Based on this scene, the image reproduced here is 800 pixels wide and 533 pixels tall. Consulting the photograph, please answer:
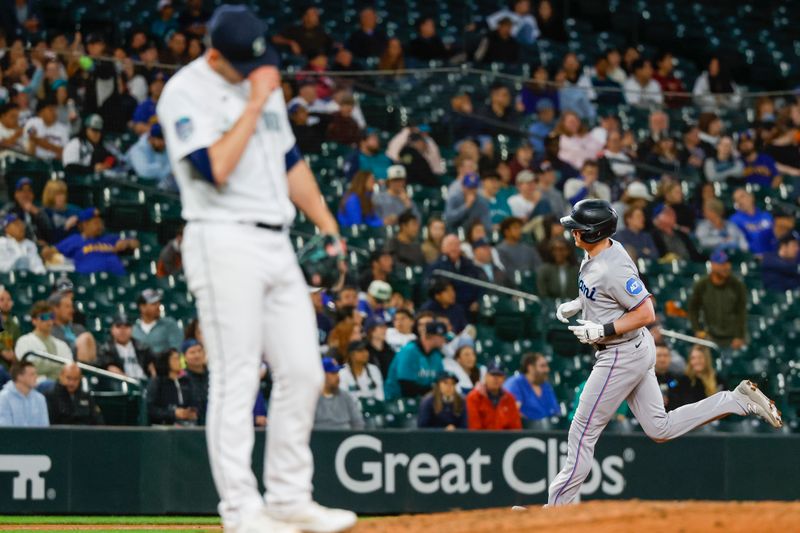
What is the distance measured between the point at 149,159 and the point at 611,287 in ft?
24.0

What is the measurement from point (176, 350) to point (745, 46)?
1272 cm

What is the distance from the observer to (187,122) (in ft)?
16.8

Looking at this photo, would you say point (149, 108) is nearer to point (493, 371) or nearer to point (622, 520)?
point (493, 371)

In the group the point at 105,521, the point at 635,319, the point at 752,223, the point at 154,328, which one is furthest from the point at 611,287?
the point at 752,223

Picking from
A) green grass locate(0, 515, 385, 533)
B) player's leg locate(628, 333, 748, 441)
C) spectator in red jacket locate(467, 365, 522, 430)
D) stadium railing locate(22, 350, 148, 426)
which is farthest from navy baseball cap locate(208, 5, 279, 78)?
spectator in red jacket locate(467, 365, 522, 430)

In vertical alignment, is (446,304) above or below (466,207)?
below

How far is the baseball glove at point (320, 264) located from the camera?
5641 mm

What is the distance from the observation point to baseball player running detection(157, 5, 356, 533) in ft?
16.8

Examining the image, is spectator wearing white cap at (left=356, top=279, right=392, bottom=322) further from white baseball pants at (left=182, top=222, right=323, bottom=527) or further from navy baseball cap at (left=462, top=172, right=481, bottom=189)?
white baseball pants at (left=182, top=222, right=323, bottom=527)

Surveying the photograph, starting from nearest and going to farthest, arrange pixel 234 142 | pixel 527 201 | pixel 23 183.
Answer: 1. pixel 234 142
2. pixel 23 183
3. pixel 527 201

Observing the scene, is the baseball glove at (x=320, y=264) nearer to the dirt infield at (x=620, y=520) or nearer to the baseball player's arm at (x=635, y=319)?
the dirt infield at (x=620, y=520)

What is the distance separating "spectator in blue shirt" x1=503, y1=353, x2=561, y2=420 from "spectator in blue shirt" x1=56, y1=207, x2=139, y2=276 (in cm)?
397

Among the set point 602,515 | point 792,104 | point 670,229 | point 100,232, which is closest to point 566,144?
point 670,229

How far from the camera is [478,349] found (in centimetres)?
1334
